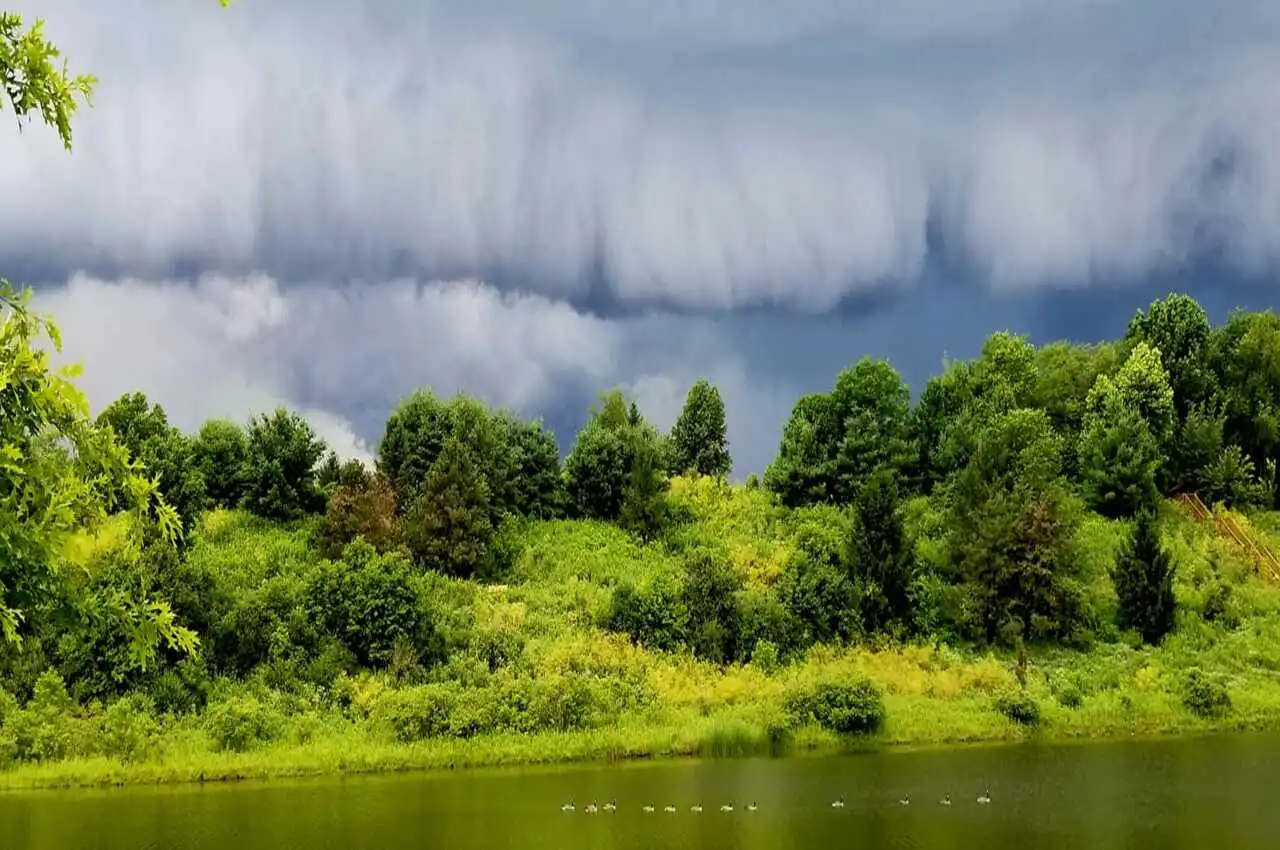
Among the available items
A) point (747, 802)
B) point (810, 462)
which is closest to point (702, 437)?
point (810, 462)

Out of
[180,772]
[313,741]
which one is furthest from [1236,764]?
[180,772]

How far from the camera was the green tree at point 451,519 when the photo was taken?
163 ft

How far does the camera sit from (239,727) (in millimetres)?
34938

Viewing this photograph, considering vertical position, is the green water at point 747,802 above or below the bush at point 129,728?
below

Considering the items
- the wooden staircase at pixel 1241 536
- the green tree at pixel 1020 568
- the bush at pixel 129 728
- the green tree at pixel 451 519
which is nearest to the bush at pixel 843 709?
the green tree at pixel 1020 568

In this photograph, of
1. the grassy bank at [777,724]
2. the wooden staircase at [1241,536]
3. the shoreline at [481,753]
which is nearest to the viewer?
the shoreline at [481,753]

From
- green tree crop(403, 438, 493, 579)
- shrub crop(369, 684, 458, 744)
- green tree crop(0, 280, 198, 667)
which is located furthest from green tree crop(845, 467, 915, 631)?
green tree crop(0, 280, 198, 667)

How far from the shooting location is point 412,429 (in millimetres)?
57375

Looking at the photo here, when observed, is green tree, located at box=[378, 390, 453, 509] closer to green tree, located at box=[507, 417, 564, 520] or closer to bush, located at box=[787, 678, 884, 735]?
green tree, located at box=[507, 417, 564, 520]

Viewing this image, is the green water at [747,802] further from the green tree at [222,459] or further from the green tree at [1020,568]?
the green tree at [222,459]

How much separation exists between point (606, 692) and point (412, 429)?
2363 centimetres

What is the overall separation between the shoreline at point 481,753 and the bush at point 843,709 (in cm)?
37

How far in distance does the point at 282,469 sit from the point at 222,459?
3.60 metres

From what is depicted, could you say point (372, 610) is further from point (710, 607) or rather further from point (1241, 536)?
point (1241, 536)
